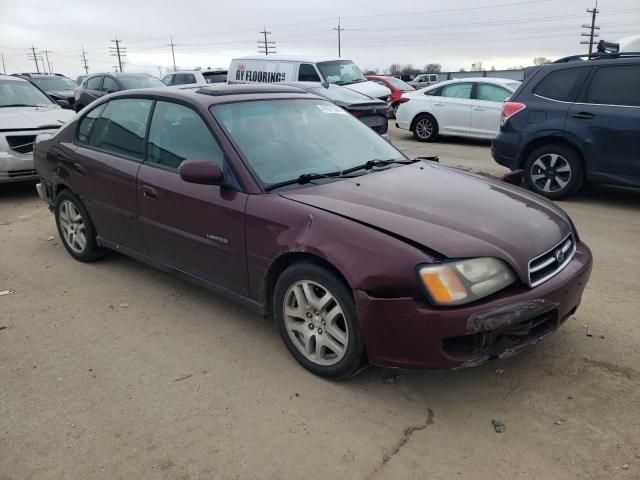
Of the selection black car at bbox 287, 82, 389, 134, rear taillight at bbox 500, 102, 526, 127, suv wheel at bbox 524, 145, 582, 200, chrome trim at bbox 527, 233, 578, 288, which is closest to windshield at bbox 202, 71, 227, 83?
black car at bbox 287, 82, 389, 134

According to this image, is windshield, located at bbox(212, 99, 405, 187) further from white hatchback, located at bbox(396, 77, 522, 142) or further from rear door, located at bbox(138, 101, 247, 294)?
white hatchback, located at bbox(396, 77, 522, 142)

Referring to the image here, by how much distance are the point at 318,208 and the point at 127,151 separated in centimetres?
197

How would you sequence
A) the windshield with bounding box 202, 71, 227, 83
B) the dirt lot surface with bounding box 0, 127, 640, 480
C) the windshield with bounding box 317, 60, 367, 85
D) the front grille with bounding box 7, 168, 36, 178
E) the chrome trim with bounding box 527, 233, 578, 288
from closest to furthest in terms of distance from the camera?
the dirt lot surface with bounding box 0, 127, 640, 480 → the chrome trim with bounding box 527, 233, 578, 288 → the front grille with bounding box 7, 168, 36, 178 → the windshield with bounding box 317, 60, 367, 85 → the windshield with bounding box 202, 71, 227, 83

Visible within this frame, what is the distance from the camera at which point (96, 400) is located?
284cm

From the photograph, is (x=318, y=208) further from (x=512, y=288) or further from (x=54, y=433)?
(x=54, y=433)

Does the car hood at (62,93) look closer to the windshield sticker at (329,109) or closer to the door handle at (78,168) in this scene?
the door handle at (78,168)

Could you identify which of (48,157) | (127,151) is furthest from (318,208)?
(48,157)

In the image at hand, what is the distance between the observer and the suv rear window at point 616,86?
5969 millimetres

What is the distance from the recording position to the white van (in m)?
12.9

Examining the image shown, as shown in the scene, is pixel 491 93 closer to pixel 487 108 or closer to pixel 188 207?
pixel 487 108

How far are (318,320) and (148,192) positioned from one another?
1703mm

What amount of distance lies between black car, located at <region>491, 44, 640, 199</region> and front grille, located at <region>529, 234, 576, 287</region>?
145 inches

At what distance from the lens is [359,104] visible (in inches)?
400

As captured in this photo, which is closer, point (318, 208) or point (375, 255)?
point (375, 255)
